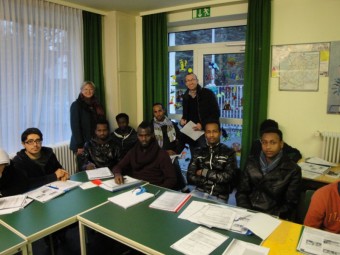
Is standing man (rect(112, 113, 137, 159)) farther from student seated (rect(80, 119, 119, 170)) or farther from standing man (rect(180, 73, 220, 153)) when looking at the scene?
standing man (rect(180, 73, 220, 153))

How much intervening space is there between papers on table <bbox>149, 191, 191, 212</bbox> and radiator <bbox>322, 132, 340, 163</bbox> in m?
2.01

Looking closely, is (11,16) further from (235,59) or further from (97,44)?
(235,59)

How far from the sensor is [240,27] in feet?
13.3

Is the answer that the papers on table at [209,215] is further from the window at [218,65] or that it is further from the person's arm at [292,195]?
the window at [218,65]

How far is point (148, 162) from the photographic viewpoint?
285 centimetres

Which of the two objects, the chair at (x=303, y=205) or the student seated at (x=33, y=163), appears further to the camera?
the student seated at (x=33, y=163)

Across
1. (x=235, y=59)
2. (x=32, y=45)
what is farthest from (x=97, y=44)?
(x=235, y=59)

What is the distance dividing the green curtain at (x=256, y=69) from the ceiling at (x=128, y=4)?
865 mm

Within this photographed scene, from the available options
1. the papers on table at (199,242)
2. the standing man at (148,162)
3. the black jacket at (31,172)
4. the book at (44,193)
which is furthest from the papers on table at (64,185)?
the papers on table at (199,242)

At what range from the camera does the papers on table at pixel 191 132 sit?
3.80m

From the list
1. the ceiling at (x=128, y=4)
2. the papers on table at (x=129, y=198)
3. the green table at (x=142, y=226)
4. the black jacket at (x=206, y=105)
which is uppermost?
the ceiling at (x=128, y=4)

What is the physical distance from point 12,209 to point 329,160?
3.17m

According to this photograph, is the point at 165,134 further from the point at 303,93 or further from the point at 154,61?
the point at 303,93

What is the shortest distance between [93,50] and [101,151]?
1.78 m
